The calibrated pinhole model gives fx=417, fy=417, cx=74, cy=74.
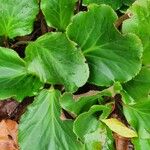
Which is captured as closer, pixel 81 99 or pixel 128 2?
pixel 81 99

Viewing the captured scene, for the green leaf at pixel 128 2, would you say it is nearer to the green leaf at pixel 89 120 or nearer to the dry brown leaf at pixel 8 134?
the green leaf at pixel 89 120

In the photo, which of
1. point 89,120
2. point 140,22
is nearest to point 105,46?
point 140,22

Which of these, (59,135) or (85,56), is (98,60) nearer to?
(85,56)

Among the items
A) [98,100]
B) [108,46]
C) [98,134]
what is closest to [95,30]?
[108,46]

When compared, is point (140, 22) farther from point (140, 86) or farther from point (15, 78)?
point (15, 78)

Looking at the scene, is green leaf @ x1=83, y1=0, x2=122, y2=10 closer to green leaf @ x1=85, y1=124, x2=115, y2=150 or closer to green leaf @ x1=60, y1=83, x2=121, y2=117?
green leaf @ x1=60, y1=83, x2=121, y2=117

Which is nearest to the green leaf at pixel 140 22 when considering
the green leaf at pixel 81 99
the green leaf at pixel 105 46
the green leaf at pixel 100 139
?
the green leaf at pixel 105 46

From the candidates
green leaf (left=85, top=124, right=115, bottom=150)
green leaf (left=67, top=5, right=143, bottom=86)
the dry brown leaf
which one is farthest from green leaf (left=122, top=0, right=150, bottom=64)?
the dry brown leaf
